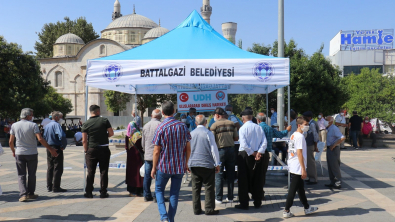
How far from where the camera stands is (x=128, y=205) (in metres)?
6.73

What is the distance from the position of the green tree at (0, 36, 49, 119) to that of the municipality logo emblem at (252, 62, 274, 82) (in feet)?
64.5

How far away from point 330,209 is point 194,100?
4606mm

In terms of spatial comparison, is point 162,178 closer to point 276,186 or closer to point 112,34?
point 276,186

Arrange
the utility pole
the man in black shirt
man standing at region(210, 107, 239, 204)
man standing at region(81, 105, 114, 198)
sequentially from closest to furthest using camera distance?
man standing at region(210, 107, 239, 204), man standing at region(81, 105, 114, 198), the utility pole, the man in black shirt

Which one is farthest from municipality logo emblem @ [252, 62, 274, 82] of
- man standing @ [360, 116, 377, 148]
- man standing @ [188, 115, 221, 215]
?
man standing @ [360, 116, 377, 148]

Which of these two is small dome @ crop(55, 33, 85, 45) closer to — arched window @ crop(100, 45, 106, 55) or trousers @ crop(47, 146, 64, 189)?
arched window @ crop(100, 45, 106, 55)

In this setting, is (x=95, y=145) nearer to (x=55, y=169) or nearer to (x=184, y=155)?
(x=55, y=169)

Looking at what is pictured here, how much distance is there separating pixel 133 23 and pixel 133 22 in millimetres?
357

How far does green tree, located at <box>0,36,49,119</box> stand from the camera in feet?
74.7

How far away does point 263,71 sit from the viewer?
25.3ft

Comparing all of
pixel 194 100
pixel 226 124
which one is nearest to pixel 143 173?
pixel 226 124

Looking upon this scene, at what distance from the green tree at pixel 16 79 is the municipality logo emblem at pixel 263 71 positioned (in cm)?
1966

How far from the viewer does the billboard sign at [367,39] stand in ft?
219

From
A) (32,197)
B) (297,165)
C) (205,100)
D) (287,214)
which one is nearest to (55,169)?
(32,197)
